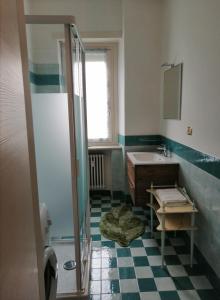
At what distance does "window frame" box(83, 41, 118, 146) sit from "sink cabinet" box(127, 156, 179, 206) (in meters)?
1.23

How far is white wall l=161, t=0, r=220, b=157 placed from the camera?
5.60 ft

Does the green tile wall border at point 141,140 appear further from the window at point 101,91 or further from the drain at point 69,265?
the drain at point 69,265

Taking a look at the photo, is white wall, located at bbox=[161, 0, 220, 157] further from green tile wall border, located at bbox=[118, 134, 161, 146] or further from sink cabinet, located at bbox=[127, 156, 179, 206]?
green tile wall border, located at bbox=[118, 134, 161, 146]

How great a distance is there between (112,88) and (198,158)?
1.93 metres

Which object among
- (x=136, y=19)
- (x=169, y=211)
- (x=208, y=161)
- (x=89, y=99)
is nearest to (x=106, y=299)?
(x=169, y=211)

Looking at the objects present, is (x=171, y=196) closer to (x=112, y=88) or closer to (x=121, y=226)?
(x=121, y=226)

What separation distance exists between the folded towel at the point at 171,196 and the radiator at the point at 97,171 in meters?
1.38

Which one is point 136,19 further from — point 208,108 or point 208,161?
point 208,161

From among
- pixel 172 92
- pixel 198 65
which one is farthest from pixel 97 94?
pixel 198 65

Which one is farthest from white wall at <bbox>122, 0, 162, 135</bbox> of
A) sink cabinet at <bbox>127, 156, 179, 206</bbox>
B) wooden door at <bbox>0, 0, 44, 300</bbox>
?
wooden door at <bbox>0, 0, 44, 300</bbox>

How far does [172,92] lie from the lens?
267 centimetres

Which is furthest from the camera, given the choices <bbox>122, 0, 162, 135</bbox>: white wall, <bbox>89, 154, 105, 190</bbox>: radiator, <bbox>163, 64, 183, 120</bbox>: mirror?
<bbox>89, 154, 105, 190</bbox>: radiator

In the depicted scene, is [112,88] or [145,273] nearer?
[145,273]

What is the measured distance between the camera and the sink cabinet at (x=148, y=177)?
249cm
